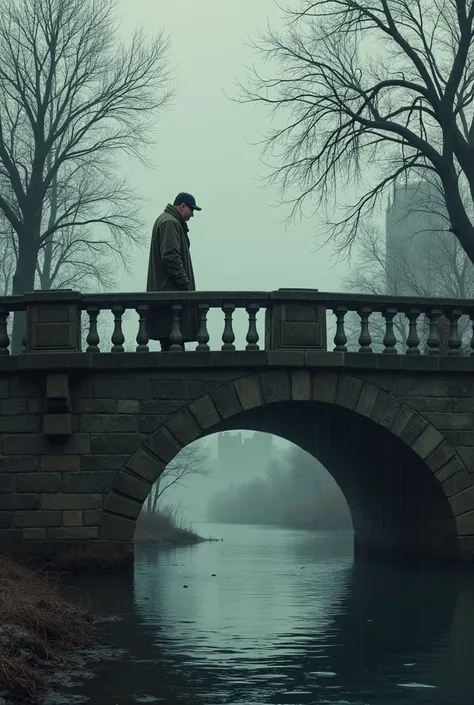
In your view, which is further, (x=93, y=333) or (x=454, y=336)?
(x=454, y=336)

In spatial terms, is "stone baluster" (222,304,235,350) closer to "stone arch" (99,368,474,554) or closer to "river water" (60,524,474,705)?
"stone arch" (99,368,474,554)

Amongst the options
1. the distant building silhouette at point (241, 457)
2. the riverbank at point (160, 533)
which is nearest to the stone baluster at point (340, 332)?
the riverbank at point (160, 533)

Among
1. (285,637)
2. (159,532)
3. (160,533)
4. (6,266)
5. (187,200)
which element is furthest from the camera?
(6,266)

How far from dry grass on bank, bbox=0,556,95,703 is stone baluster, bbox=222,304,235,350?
15.9 feet

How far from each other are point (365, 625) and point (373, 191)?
1159 cm

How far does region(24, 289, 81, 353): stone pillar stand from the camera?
→ 1459 centimetres

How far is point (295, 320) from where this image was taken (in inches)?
590

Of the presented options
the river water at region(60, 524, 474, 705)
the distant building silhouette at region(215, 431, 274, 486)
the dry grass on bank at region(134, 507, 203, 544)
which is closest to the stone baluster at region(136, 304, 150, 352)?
the river water at region(60, 524, 474, 705)

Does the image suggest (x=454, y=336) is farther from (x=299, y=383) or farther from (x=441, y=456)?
(x=299, y=383)

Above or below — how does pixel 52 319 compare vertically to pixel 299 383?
above

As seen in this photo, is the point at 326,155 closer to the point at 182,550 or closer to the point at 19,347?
the point at 182,550

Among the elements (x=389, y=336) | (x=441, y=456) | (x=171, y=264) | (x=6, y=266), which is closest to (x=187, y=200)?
(x=171, y=264)

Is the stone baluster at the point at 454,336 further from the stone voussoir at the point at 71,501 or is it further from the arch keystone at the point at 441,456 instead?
the stone voussoir at the point at 71,501

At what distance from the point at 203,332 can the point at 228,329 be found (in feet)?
1.11
